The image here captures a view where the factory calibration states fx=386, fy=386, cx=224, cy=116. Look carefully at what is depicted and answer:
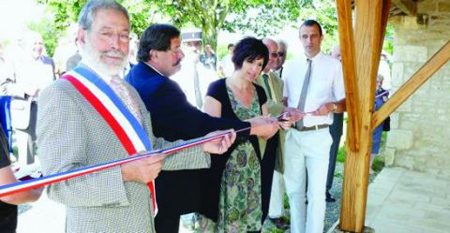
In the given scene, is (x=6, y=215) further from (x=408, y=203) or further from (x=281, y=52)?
(x=408, y=203)

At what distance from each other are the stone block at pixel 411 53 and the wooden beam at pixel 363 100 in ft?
9.45

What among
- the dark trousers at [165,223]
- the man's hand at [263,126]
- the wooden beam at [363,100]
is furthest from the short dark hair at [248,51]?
the dark trousers at [165,223]

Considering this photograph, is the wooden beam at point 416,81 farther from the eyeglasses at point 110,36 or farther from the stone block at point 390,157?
the stone block at point 390,157

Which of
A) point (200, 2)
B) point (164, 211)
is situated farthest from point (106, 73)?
point (200, 2)

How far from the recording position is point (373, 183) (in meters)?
5.32

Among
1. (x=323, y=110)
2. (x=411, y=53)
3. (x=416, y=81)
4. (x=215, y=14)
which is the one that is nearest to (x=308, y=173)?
(x=323, y=110)

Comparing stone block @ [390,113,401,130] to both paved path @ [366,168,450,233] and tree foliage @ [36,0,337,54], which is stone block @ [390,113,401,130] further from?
tree foliage @ [36,0,337,54]

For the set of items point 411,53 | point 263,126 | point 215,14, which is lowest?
point 263,126

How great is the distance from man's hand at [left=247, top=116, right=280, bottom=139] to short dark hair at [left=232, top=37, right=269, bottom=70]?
1.35ft

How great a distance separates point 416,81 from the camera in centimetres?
303

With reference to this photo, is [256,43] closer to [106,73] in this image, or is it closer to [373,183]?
[106,73]

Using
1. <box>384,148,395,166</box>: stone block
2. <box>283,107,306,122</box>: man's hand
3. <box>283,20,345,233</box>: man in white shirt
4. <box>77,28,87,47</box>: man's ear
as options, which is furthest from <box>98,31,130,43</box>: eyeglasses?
<box>384,148,395,166</box>: stone block

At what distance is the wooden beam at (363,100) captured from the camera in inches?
114

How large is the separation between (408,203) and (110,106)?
4.24 m
